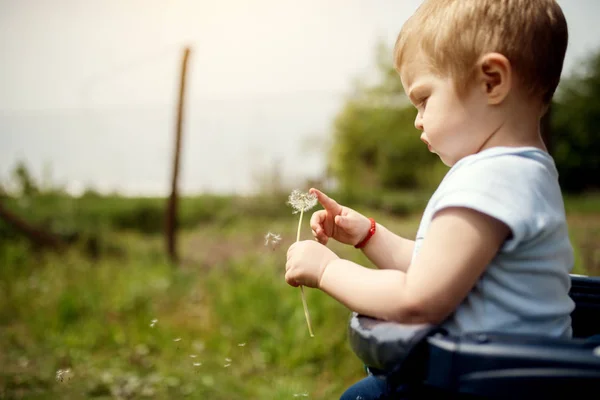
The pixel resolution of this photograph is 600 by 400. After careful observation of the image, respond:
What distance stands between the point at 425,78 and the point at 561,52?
0.29 meters

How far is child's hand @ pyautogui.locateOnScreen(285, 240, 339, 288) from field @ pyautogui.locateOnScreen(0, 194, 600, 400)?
887 millimetres

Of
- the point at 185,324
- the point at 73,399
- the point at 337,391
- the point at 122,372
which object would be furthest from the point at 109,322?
the point at 337,391

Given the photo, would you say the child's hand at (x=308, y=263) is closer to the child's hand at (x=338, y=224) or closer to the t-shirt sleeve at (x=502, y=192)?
the child's hand at (x=338, y=224)

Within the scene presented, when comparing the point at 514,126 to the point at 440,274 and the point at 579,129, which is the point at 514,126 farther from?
the point at 579,129

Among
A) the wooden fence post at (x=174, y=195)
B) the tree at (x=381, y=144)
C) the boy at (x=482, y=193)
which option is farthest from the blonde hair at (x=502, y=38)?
the tree at (x=381, y=144)

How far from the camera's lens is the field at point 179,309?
320 centimetres

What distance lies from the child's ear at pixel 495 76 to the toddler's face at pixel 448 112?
2 cm

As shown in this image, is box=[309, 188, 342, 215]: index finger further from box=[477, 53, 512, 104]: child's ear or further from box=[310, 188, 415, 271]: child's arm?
box=[477, 53, 512, 104]: child's ear

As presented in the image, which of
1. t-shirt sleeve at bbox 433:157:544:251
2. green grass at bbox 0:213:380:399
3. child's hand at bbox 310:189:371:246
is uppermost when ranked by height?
t-shirt sleeve at bbox 433:157:544:251

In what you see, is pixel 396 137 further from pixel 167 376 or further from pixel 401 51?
pixel 401 51

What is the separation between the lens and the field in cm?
320

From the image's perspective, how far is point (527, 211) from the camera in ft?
3.69

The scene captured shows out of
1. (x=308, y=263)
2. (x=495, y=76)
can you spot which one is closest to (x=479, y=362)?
(x=308, y=263)

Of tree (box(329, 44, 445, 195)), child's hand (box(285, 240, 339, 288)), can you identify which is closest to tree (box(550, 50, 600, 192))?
tree (box(329, 44, 445, 195))
